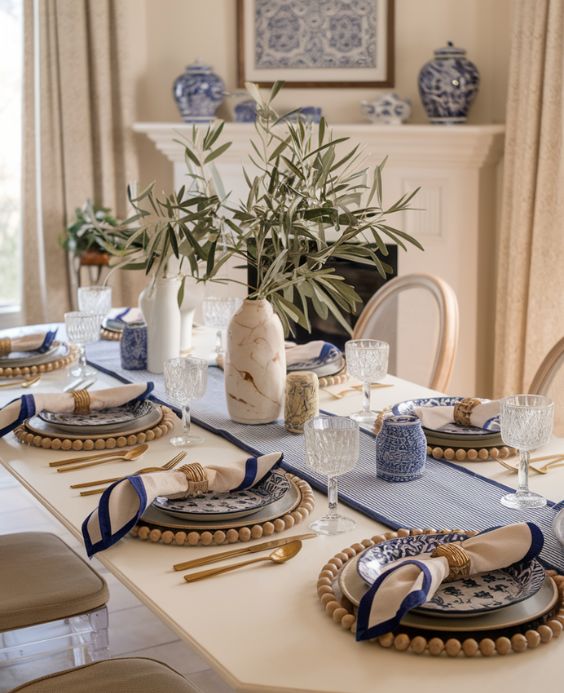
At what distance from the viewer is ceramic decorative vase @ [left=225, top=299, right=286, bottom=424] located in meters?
2.07

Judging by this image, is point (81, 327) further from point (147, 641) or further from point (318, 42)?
point (318, 42)

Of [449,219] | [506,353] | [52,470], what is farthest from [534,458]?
[449,219]

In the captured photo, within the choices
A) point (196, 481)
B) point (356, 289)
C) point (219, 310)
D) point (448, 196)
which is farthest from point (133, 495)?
point (356, 289)

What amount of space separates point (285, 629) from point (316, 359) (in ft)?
4.31

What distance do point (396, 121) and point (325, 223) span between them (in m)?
2.54

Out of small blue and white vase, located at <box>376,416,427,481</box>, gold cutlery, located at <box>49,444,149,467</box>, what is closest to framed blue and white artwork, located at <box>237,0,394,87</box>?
gold cutlery, located at <box>49,444,149,467</box>

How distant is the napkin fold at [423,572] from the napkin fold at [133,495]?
36 cm

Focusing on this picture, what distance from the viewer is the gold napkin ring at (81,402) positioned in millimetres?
2086

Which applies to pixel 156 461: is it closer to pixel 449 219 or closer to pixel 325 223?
pixel 325 223

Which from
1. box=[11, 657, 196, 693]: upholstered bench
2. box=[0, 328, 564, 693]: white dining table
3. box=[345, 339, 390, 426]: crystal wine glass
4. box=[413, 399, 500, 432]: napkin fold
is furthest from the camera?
box=[345, 339, 390, 426]: crystal wine glass

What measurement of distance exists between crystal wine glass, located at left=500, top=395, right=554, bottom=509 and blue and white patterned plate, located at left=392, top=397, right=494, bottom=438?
10.3 inches

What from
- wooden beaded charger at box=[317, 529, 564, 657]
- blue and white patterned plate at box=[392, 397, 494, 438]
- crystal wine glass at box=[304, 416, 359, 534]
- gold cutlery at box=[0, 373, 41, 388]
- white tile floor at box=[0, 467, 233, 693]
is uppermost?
crystal wine glass at box=[304, 416, 359, 534]

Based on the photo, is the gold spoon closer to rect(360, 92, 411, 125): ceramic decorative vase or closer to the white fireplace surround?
the white fireplace surround

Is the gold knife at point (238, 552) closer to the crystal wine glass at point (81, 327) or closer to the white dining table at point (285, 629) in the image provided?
the white dining table at point (285, 629)
